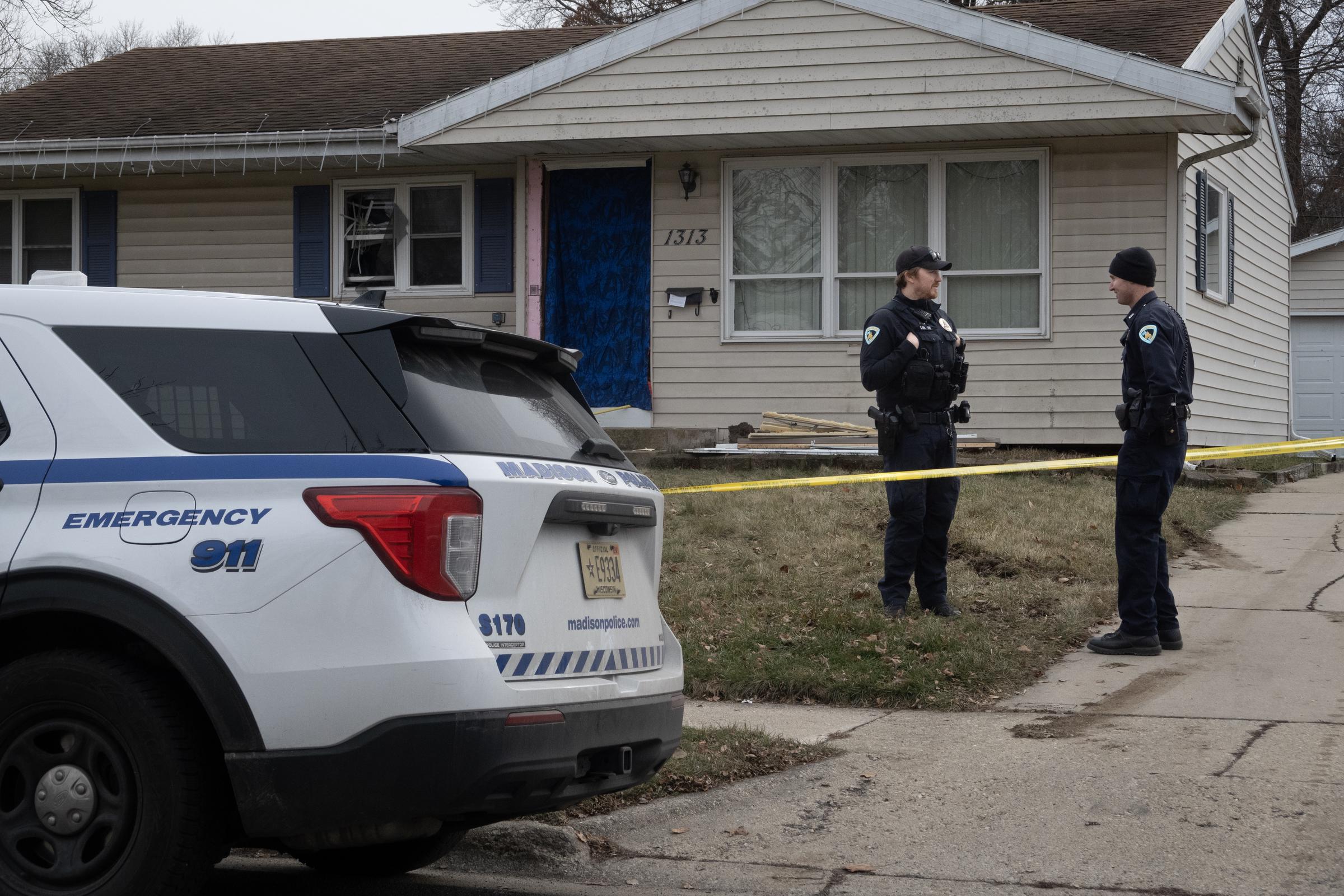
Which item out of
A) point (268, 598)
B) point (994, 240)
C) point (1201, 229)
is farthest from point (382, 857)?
point (1201, 229)

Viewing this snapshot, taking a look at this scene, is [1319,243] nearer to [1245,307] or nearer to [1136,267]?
[1245,307]

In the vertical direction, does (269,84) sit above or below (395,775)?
above

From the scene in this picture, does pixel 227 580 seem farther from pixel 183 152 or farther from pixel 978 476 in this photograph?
pixel 183 152

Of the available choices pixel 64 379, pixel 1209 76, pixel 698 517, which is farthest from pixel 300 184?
pixel 64 379

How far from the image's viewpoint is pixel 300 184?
16.5 meters

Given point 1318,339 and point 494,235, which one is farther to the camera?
point 1318,339

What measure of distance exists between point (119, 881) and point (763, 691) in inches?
156

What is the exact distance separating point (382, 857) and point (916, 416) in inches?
170

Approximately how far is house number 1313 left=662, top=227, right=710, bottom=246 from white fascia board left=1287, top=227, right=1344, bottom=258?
44.0 feet

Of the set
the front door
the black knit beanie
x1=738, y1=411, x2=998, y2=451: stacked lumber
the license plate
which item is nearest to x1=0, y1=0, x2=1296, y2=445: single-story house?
x1=738, y1=411, x2=998, y2=451: stacked lumber

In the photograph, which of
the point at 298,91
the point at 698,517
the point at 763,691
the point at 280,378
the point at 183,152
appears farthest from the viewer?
the point at 298,91

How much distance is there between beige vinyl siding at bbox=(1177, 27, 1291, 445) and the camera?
50.6ft

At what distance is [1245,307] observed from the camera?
58.2 feet

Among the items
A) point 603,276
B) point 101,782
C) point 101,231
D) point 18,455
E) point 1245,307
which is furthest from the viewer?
point 1245,307
